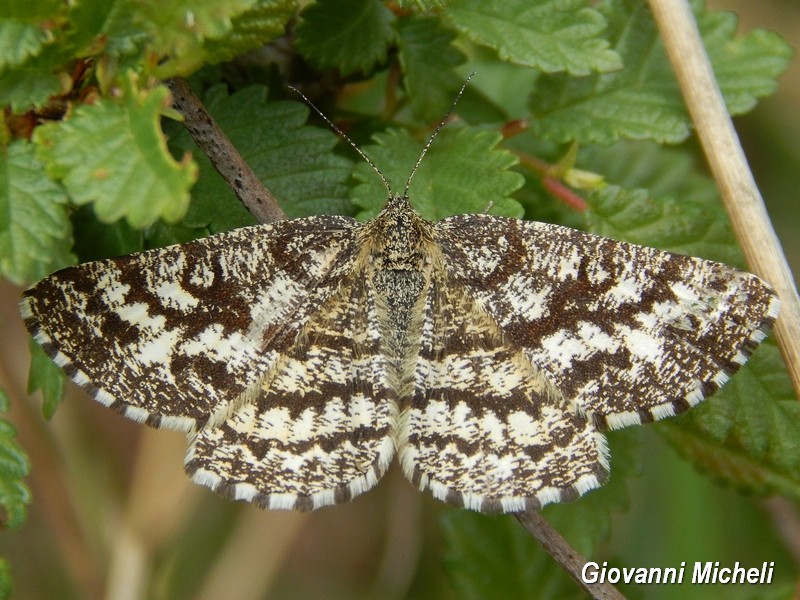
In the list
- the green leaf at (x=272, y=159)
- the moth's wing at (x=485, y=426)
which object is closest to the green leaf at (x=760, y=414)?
the moth's wing at (x=485, y=426)

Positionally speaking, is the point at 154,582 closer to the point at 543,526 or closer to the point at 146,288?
the point at 146,288

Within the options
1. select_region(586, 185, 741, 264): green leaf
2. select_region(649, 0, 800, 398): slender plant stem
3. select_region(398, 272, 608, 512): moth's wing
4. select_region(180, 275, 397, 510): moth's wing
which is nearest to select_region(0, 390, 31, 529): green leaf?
select_region(180, 275, 397, 510): moth's wing

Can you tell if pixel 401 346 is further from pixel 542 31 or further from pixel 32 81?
pixel 32 81

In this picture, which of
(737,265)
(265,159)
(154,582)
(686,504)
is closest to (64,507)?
(154,582)

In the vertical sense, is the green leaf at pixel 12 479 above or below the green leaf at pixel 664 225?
below

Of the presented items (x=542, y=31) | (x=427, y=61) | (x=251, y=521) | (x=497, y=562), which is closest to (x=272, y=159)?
(x=427, y=61)

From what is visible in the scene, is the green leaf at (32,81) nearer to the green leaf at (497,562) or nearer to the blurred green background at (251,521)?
the blurred green background at (251,521)
